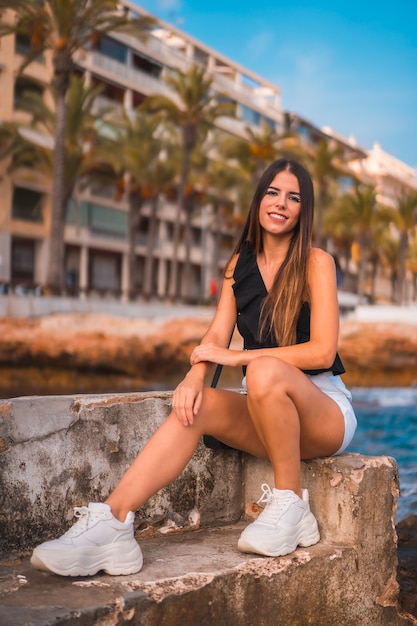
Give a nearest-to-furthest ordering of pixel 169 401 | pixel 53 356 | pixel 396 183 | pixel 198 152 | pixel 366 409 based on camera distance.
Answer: pixel 169 401 < pixel 366 409 < pixel 53 356 < pixel 198 152 < pixel 396 183

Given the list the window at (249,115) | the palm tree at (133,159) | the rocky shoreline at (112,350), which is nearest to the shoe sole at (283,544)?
the rocky shoreline at (112,350)

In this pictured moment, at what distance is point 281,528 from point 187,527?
2.02 ft

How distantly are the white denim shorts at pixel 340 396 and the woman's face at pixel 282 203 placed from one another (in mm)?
625

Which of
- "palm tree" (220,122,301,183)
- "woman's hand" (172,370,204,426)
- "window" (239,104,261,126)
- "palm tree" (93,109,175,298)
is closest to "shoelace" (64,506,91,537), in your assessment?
"woman's hand" (172,370,204,426)

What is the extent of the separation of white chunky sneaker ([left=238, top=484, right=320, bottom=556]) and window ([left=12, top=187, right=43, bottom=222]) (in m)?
35.7

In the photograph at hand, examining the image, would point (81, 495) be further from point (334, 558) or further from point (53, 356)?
point (53, 356)

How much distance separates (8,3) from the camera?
22.2 metres

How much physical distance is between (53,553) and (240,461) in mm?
1194

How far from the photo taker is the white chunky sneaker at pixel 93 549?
8.17ft

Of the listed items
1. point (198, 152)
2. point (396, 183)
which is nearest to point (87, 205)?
point (198, 152)

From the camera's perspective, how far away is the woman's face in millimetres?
3227

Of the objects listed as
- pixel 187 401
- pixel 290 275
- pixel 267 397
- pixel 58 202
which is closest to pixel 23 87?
pixel 58 202

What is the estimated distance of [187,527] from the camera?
329cm

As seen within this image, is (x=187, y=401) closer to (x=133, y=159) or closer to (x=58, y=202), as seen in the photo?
(x=58, y=202)
